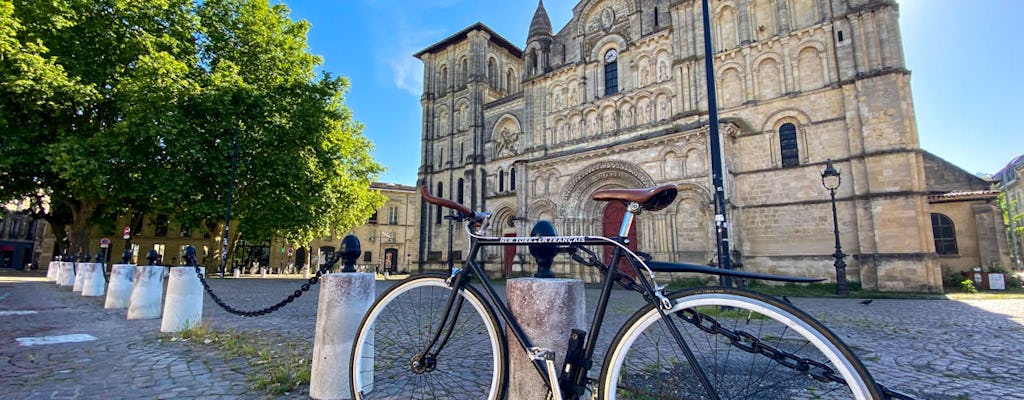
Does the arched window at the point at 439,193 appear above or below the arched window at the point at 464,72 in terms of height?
below

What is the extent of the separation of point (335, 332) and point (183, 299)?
4.18 meters

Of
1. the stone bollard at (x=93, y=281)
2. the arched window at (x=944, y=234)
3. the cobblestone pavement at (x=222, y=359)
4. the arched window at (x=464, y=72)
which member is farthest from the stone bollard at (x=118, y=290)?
the arched window at (x=944, y=234)

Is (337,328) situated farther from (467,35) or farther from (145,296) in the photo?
(467,35)

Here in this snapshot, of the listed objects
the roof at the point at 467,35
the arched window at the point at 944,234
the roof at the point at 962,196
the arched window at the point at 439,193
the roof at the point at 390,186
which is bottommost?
the arched window at the point at 944,234

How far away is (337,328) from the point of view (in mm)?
3139

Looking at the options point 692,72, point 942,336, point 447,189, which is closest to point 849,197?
point 692,72

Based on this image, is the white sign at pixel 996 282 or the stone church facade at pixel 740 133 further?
the white sign at pixel 996 282

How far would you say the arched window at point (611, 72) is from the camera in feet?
75.1

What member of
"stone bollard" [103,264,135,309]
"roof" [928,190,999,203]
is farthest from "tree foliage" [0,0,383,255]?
"roof" [928,190,999,203]

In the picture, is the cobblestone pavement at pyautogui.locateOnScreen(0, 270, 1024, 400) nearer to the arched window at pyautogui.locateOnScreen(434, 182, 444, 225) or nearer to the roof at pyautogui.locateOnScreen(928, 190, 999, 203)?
the roof at pyautogui.locateOnScreen(928, 190, 999, 203)

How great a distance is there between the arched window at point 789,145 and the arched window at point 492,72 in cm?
1945

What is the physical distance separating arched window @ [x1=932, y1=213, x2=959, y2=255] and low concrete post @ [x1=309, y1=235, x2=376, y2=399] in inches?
1056

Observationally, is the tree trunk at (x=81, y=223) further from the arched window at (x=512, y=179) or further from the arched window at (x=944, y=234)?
the arched window at (x=944, y=234)

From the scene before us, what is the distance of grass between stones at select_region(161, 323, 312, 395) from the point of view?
3.49 meters
